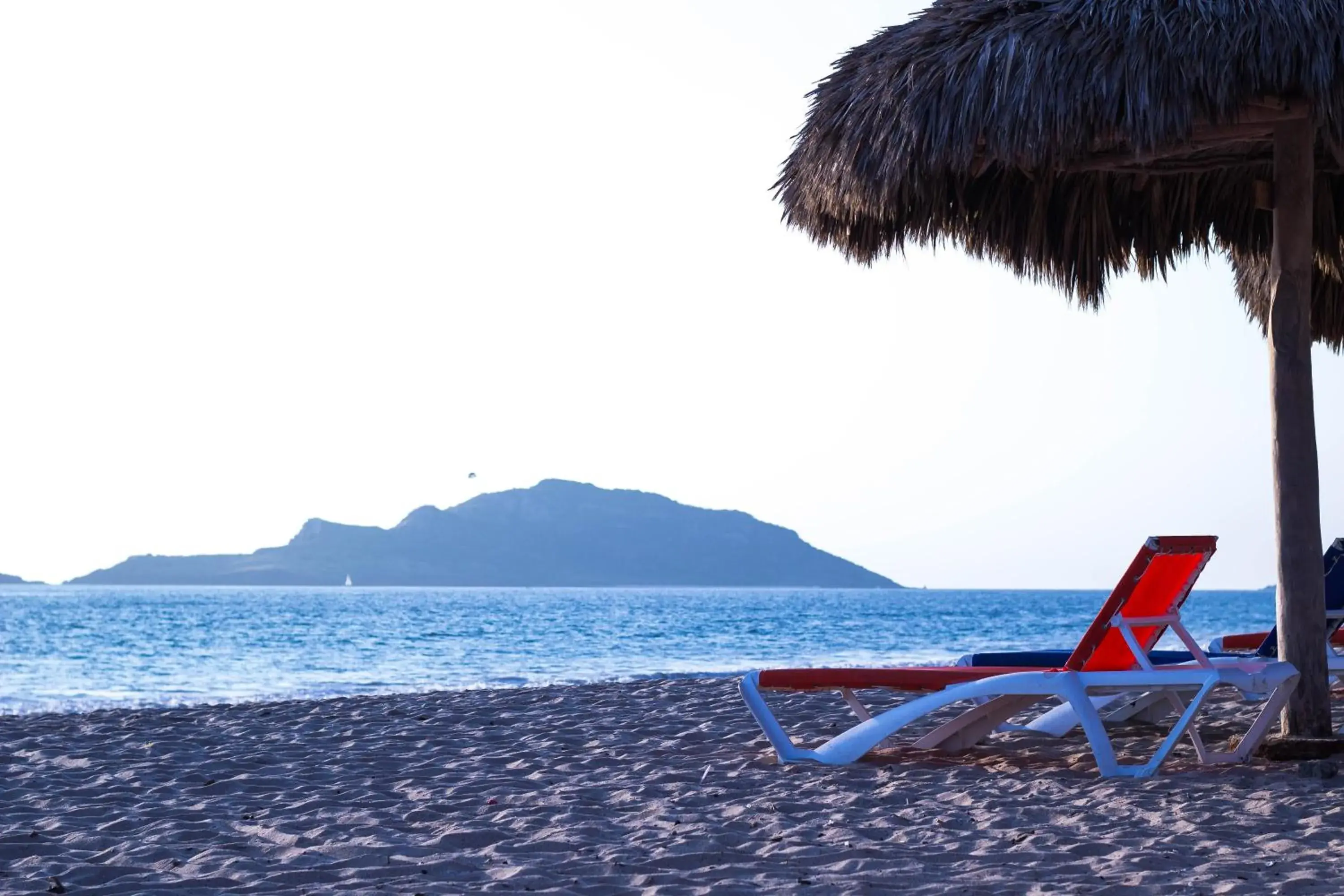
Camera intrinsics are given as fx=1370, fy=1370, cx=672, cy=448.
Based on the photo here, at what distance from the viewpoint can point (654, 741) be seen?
625 centimetres

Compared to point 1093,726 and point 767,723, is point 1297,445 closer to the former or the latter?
point 1093,726

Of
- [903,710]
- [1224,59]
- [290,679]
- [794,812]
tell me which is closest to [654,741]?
[903,710]

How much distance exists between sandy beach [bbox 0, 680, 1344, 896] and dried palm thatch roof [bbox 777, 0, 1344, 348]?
223 cm

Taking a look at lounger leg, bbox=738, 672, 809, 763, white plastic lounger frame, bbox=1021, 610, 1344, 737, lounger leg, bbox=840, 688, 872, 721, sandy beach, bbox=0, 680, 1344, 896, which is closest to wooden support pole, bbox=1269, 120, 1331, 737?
white plastic lounger frame, bbox=1021, 610, 1344, 737

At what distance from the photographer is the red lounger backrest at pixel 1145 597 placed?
191 inches

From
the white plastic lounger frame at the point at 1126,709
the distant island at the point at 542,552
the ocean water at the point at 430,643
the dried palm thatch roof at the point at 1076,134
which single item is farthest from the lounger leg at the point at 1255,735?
the distant island at the point at 542,552

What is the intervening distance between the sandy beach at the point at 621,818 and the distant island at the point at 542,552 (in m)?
160

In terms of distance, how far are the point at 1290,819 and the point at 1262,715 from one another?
1.17 metres

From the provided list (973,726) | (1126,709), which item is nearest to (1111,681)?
(973,726)

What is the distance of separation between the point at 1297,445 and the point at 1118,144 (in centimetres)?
131

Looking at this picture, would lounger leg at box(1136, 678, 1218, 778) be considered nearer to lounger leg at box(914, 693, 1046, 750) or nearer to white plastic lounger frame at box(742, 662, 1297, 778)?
white plastic lounger frame at box(742, 662, 1297, 778)

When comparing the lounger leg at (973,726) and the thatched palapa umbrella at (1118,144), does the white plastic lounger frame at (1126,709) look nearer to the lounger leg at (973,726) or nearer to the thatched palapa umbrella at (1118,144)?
the lounger leg at (973,726)

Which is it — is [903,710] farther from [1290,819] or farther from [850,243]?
[850,243]

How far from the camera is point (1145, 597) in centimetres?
504
